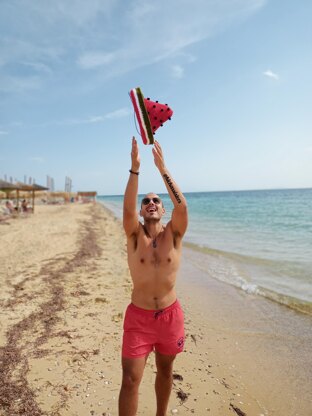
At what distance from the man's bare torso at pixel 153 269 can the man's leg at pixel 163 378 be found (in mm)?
508

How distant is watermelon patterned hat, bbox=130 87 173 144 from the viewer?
10.9 feet

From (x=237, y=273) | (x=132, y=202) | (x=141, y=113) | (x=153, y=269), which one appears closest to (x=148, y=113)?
(x=141, y=113)

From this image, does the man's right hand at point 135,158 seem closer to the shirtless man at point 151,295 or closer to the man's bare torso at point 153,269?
the shirtless man at point 151,295

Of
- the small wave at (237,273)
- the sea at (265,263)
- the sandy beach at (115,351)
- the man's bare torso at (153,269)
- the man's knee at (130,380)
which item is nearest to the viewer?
the man's knee at (130,380)

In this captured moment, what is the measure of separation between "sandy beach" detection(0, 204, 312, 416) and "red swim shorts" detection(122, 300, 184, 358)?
1114 mm

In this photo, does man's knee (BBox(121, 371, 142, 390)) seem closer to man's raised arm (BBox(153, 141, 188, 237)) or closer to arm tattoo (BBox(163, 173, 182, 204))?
man's raised arm (BBox(153, 141, 188, 237))

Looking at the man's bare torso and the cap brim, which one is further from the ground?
the cap brim

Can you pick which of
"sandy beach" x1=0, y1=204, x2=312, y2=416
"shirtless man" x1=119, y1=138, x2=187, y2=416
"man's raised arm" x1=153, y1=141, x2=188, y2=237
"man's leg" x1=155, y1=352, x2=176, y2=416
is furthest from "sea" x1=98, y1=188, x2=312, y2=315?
"man's raised arm" x1=153, y1=141, x2=188, y2=237

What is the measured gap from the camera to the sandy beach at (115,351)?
144 inches

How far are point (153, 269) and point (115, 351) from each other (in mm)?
2351

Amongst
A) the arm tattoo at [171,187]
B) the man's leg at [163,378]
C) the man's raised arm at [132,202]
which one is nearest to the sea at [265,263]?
the man's leg at [163,378]

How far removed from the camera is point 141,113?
3328mm

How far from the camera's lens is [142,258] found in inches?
120

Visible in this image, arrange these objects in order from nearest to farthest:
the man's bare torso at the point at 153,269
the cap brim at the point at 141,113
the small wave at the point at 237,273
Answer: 1. the man's bare torso at the point at 153,269
2. the cap brim at the point at 141,113
3. the small wave at the point at 237,273
